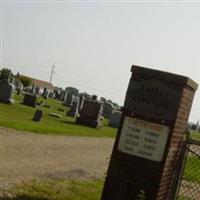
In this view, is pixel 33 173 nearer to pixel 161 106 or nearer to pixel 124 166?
pixel 124 166

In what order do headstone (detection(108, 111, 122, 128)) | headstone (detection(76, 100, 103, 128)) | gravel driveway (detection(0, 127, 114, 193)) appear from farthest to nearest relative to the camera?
headstone (detection(108, 111, 122, 128)) → headstone (detection(76, 100, 103, 128)) → gravel driveway (detection(0, 127, 114, 193))

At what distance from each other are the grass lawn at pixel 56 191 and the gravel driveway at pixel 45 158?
13.6 inches

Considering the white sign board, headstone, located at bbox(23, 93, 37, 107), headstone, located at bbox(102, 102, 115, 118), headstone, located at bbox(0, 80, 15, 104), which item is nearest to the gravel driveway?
the white sign board

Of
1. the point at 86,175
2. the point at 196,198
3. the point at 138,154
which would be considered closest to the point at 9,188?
the point at 138,154

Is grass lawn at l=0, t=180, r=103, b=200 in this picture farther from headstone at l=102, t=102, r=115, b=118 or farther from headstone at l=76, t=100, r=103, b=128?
headstone at l=102, t=102, r=115, b=118

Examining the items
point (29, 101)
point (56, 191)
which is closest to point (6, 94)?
point (29, 101)

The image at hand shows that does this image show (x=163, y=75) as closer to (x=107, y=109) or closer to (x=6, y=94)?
(x=6, y=94)

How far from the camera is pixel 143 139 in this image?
901 centimetres

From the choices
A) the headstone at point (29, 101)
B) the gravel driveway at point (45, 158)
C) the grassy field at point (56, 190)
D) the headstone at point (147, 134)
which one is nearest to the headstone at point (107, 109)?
the headstone at point (29, 101)

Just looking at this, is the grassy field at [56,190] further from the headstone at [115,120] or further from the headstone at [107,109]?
the headstone at [107,109]

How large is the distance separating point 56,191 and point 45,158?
4308 mm

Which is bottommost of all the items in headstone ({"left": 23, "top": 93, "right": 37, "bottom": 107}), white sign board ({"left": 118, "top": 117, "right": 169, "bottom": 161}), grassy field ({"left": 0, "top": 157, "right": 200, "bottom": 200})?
grassy field ({"left": 0, "top": 157, "right": 200, "bottom": 200})

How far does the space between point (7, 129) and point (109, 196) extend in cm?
1059

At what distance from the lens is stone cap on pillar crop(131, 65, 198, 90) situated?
878cm
